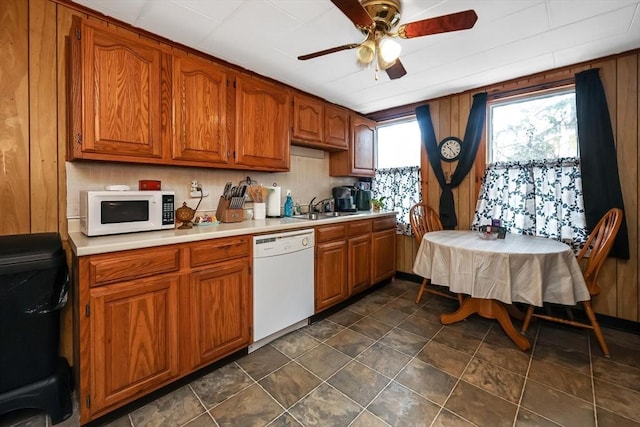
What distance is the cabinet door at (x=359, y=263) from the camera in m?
2.84

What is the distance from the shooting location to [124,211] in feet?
5.41

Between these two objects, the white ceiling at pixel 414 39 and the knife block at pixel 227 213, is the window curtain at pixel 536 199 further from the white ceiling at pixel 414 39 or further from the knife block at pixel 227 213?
the knife block at pixel 227 213

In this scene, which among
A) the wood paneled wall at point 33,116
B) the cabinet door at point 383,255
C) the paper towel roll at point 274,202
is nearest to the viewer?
the wood paneled wall at point 33,116

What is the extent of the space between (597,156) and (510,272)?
4.55 ft

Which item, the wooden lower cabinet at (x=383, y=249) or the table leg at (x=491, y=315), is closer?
the table leg at (x=491, y=315)

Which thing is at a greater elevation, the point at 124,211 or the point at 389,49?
the point at 389,49

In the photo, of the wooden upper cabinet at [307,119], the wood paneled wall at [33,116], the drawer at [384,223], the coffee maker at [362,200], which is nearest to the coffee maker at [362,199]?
the coffee maker at [362,200]

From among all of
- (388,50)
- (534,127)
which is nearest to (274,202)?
(388,50)

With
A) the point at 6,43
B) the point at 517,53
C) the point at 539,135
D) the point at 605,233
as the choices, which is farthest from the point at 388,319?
the point at 6,43

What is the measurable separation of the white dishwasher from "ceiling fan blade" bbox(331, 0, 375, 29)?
1435 mm

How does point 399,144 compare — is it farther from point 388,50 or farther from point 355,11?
point 355,11

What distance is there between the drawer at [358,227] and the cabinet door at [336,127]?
38.0 inches

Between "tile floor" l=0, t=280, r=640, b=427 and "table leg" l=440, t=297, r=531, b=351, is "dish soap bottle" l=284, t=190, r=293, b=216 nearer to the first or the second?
"tile floor" l=0, t=280, r=640, b=427

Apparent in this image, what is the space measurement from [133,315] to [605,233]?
3.21 metres
